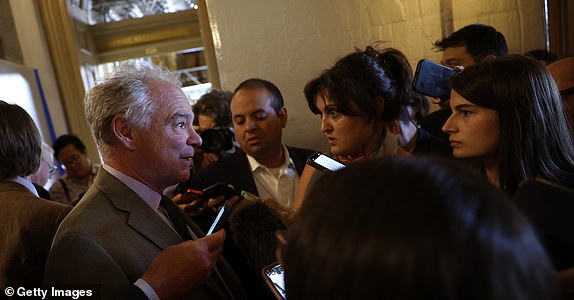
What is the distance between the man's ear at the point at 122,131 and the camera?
1.01 meters

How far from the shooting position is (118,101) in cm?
101

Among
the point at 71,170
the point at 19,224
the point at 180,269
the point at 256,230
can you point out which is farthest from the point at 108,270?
the point at 71,170

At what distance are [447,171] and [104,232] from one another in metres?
0.78

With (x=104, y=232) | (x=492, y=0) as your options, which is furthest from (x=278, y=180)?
(x=492, y=0)

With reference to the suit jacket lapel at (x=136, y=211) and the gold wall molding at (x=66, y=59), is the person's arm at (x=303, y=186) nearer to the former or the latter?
the suit jacket lapel at (x=136, y=211)

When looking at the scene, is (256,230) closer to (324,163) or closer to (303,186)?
(324,163)

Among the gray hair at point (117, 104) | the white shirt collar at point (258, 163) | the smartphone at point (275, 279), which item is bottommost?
the smartphone at point (275, 279)

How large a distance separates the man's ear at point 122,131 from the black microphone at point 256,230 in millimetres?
342

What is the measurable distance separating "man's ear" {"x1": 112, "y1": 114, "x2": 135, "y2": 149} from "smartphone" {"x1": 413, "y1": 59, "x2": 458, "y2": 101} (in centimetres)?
85

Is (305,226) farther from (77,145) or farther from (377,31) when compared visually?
(77,145)

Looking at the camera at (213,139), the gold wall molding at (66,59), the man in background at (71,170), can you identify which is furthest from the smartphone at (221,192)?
the gold wall molding at (66,59)

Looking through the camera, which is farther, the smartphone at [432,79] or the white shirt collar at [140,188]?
the smartphone at [432,79]

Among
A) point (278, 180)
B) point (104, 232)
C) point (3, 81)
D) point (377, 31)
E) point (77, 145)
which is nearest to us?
point (104, 232)

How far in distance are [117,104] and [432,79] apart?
37.0 inches
